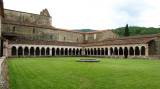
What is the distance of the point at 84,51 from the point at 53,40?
424 inches

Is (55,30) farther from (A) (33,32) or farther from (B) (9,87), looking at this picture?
(B) (9,87)

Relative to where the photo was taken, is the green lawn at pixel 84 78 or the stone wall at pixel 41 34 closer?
the green lawn at pixel 84 78

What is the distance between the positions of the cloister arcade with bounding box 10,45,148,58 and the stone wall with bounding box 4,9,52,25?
9.66 m

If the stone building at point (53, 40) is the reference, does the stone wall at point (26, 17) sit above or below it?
above

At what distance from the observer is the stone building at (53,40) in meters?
35.8

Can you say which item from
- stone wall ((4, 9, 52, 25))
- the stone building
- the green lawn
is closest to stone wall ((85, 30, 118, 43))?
the stone building

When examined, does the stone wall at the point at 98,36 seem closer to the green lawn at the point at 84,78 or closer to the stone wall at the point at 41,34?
the stone wall at the point at 41,34

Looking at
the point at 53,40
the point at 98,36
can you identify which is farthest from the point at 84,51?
the point at 53,40

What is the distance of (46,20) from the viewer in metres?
50.7

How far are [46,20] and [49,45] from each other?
11.7 m

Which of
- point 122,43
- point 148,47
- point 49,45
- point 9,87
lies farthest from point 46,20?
point 9,87

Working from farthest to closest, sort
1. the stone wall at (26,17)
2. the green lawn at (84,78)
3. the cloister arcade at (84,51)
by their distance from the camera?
the stone wall at (26,17)
the cloister arcade at (84,51)
the green lawn at (84,78)

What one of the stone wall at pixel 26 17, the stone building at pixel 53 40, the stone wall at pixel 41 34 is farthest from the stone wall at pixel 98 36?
the stone wall at pixel 26 17

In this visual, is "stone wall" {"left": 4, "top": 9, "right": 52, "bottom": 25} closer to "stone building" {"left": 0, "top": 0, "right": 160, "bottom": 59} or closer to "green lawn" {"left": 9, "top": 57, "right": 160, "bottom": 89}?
"stone building" {"left": 0, "top": 0, "right": 160, "bottom": 59}
